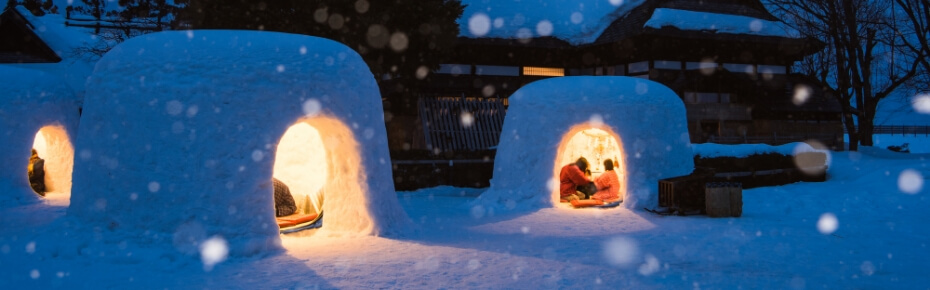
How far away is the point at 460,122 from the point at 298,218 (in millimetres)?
10329

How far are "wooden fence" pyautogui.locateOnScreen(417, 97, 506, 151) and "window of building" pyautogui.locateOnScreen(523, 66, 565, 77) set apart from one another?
285 centimetres

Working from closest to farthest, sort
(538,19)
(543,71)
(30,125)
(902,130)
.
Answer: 1. (30,125)
2. (538,19)
3. (543,71)
4. (902,130)

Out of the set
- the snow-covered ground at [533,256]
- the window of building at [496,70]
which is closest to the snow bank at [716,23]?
the window of building at [496,70]

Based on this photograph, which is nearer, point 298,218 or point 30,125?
point 298,218

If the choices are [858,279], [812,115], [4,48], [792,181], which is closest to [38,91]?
[4,48]

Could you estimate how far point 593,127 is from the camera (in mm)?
10531

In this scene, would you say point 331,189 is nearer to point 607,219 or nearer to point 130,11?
point 607,219

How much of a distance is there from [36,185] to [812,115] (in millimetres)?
25575

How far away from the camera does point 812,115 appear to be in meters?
24.6

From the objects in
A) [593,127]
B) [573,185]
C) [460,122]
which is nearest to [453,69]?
[460,122]

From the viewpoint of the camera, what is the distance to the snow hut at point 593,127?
10.4m

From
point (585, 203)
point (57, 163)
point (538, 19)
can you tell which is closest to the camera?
point (585, 203)

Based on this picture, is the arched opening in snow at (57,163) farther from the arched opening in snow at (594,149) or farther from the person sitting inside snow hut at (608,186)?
the person sitting inside snow hut at (608,186)

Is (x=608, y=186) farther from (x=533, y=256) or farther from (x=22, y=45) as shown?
(x=22, y=45)
